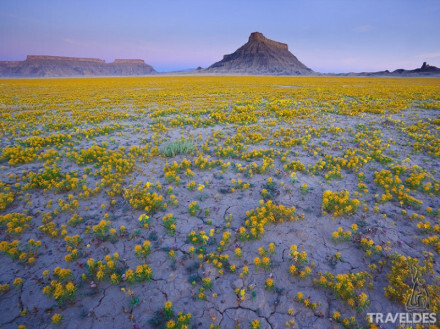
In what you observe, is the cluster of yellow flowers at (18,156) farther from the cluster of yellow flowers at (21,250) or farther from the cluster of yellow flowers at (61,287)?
the cluster of yellow flowers at (61,287)

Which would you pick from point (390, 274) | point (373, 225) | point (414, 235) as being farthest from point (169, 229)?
point (414, 235)

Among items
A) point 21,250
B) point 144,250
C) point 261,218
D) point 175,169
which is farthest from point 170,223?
point 21,250

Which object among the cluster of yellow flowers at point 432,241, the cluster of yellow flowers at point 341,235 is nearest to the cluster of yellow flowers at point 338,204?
the cluster of yellow flowers at point 341,235

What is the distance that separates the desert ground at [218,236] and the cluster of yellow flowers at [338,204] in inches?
1.4

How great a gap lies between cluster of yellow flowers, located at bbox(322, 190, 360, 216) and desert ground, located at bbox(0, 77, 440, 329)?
35 millimetres

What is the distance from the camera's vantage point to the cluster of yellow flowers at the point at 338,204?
5738 mm

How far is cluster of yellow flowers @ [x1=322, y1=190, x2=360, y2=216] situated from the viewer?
18.8 feet

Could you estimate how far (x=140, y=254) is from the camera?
15.1 feet

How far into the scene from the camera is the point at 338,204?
591cm

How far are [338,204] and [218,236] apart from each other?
338cm

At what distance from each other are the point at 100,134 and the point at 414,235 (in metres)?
13.6

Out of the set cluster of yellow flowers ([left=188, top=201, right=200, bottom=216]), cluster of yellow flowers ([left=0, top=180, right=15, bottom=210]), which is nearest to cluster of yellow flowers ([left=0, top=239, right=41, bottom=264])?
cluster of yellow flowers ([left=0, top=180, right=15, bottom=210])

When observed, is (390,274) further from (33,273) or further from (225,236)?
(33,273)

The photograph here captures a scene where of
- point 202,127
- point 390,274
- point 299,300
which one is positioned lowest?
point 299,300
